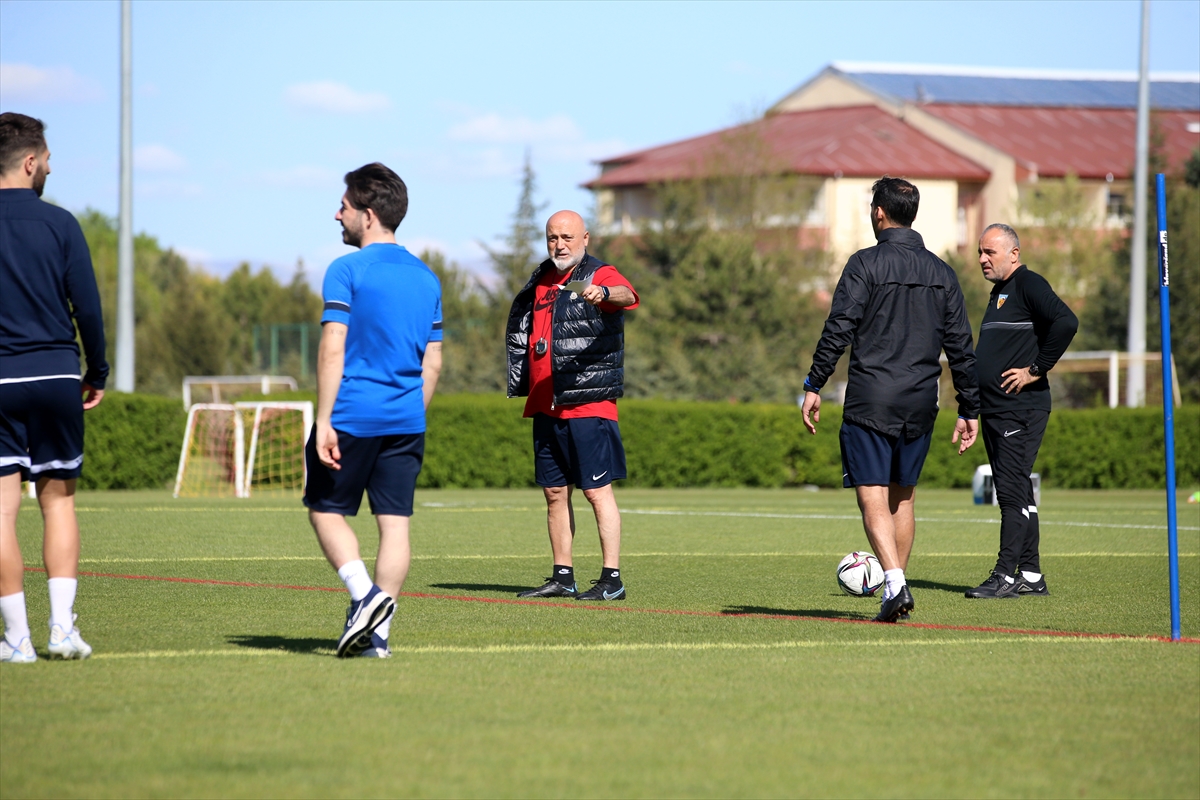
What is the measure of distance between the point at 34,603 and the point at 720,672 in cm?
392

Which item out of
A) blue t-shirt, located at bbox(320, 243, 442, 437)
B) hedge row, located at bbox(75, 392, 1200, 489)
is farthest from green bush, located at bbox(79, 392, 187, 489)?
blue t-shirt, located at bbox(320, 243, 442, 437)

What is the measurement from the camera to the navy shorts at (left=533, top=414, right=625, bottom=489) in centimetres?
828

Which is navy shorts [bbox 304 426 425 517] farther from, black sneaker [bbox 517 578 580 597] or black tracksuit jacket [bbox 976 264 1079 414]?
black tracksuit jacket [bbox 976 264 1079 414]

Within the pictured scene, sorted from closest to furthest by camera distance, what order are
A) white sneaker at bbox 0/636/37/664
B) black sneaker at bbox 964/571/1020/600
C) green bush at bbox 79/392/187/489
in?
white sneaker at bbox 0/636/37/664
black sneaker at bbox 964/571/1020/600
green bush at bbox 79/392/187/489

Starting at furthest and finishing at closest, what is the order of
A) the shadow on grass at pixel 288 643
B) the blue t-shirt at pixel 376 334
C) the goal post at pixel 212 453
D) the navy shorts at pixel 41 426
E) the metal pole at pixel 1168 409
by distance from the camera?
the goal post at pixel 212 453
the metal pole at pixel 1168 409
the shadow on grass at pixel 288 643
the blue t-shirt at pixel 376 334
the navy shorts at pixel 41 426

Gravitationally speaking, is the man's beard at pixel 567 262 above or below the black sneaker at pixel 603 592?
above

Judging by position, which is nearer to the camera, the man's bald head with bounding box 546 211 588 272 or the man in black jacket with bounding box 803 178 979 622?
the man in black jacket with bounding box 803 178 979 622

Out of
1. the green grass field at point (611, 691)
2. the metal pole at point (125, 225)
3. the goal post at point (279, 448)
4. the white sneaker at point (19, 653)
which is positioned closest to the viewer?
the green grass field at point (611, 691)

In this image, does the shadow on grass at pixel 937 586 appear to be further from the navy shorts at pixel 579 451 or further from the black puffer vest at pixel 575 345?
the black puffer vest at pixel 575 345

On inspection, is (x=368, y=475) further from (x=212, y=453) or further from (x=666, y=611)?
(x=212, y=453)

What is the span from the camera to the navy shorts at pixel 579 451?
8.28 m

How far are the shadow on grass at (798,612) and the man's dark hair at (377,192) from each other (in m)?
2.96

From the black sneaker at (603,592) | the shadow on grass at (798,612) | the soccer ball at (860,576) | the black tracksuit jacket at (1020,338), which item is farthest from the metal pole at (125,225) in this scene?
the shadow on grass at (798,612)

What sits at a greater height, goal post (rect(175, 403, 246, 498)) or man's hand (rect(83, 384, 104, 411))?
man's hand (rect(83, 384, 104, 411))
